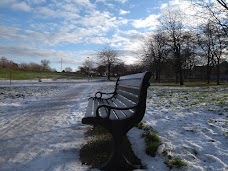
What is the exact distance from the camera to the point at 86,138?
5703 millimetres

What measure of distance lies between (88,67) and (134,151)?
8306 cm

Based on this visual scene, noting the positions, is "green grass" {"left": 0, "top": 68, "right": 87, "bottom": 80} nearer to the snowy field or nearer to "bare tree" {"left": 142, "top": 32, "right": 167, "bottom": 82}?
"bare tree" {"left": 142, "top": 32, "right": 167, "bottom": 82}

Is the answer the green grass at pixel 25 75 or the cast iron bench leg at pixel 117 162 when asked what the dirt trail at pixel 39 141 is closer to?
the cast iron bench leg at pixel 117 162

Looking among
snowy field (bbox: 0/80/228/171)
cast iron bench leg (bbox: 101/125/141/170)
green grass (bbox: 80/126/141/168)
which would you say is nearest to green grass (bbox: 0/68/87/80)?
snowy field (bbox: 0/80/228/171)

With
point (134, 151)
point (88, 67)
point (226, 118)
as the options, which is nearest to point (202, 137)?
point (134, 151)

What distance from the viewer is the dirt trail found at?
13.8 ft

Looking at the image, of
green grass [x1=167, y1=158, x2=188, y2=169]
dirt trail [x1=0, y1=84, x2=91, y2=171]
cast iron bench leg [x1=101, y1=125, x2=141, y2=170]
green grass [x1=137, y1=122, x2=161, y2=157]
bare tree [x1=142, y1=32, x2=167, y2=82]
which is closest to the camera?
green grass [x1=167, y1=158, x2=188, y2=169]

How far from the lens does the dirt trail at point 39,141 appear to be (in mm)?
4199


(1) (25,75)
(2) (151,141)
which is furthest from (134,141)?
(1) (25,75)

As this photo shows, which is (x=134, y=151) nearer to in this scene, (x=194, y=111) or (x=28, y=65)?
(x=194, y=111)

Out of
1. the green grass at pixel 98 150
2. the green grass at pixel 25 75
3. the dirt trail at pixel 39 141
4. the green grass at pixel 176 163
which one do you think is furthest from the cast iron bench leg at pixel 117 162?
the green grass at pixel 25 75

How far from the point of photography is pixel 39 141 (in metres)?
5.46

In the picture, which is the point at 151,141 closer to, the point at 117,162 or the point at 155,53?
the point at 117,162

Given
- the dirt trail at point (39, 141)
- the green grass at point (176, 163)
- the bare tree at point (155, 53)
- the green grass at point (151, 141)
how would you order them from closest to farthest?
1. the green grass at point (176, 163)
2. the dirt trail at point (39, 141)
3. the green grass at point (151, 141)
4. the bare tree at point (155, 53)
